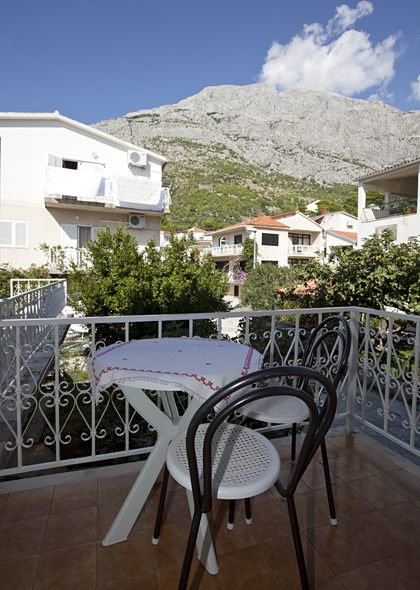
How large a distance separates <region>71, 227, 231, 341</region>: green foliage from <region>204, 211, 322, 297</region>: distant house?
1840 centimetres

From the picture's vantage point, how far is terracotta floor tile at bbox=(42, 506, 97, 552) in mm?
1588

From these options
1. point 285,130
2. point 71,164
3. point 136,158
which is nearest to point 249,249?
point 136,158

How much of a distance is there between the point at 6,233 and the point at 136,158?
5.89 m

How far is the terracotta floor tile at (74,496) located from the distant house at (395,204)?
15.9 m

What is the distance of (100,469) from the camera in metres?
2.15

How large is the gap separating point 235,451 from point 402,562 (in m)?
0.87

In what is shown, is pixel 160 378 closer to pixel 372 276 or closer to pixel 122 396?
pixel 122 396

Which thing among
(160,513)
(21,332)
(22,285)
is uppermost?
(22,285)

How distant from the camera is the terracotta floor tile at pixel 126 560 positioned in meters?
1.42

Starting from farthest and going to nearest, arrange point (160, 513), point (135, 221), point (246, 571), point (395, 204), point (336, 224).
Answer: point (336, 224) < point (395, 204) < point (135, 221) < point (160, 513) < point (246, 571)

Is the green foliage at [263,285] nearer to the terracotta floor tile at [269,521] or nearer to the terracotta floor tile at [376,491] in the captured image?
the terracotta floor tile at [376,491]

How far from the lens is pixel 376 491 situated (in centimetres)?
197

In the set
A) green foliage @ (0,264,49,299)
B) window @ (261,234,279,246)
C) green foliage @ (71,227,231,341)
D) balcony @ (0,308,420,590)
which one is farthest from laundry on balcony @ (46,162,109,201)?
window @ (261,234,279,246)

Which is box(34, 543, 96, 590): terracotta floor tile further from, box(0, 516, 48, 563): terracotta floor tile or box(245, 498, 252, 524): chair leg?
box(245, 498, 252, 524): chair leg
